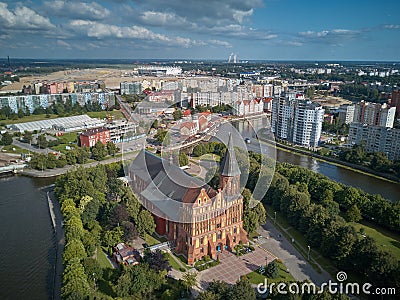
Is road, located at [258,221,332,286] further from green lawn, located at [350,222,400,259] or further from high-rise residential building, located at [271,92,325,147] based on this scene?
high-rise residential building, located at [271,92,325,147]

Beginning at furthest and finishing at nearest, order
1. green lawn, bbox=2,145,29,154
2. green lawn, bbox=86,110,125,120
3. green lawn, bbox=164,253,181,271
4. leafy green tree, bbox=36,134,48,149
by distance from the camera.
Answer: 1. green lawn, bbox=86,110,125,120
2. leafy green tree, bbox=36,134,48,149
3. green lawn, bbox=2,145,29,154
4. green lawn, bbox=164,253,181,271

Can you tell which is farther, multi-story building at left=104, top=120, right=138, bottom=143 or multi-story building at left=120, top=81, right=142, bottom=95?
multi-story building at left=120, top=81, right=142, bottom=95

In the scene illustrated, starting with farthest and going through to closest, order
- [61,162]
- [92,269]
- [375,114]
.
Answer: [375,114], [61,162], [92,269]

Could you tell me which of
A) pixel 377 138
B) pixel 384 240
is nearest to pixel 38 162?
pixel 384 240

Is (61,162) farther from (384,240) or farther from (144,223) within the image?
(384,240)

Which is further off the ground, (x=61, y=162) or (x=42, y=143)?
(x=42, y=143)

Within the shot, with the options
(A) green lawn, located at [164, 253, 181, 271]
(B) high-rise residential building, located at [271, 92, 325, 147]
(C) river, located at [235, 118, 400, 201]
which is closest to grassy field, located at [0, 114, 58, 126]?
(B) high-rise residential building, located at [271, 92, 325, 147]
